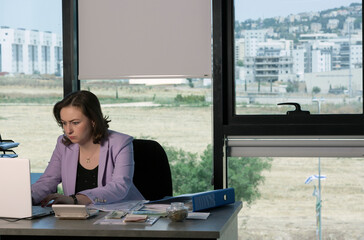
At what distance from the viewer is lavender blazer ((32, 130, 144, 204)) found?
10.8 ft

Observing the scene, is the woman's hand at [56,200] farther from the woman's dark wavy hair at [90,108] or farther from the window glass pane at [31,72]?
the window glass pane at [31,72]

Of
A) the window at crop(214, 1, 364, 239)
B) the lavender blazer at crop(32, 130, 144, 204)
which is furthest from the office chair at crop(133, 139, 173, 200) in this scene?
the window at crop(214, 1, 364, 239)

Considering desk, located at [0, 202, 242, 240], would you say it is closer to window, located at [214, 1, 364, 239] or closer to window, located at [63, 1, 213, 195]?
window, located at [214, 1, 364, 239]

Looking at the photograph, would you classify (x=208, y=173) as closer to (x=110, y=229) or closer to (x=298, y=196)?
(x=298, y=196)

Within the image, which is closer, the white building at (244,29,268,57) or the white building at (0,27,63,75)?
the white building at (244,29,268,57)

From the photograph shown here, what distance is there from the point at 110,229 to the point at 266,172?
6.99ft

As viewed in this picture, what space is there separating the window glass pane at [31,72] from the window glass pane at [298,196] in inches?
57.0

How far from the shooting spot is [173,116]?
4664 millimetres

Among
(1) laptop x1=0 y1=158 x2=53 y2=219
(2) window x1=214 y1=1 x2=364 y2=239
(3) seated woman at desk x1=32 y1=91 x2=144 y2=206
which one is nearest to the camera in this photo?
(1) laptop x1=0 y1=158 x2=53 y2=219

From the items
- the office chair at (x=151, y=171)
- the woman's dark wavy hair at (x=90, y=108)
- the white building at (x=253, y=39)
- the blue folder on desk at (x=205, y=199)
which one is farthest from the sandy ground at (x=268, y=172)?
the blue folder on desk at (x=205, y=199)

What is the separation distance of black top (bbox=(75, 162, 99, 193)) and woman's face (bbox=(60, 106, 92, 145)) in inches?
6.9

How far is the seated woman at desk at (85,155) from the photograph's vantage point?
135 inches

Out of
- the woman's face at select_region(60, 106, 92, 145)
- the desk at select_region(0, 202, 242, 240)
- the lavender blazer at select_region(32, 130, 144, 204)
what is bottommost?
the desk at select_region(0, 202, 242, 240)

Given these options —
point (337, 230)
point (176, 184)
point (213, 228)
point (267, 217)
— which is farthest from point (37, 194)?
point (337, 230)
